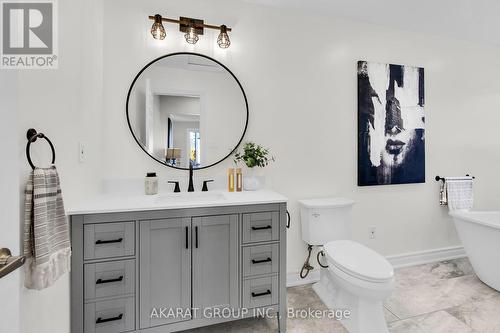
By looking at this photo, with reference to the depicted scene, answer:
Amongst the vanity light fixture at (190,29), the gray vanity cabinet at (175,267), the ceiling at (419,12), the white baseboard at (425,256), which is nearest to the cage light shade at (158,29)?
the vanity light fixture at (190,29)

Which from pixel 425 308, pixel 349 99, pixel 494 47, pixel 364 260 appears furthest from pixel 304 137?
pixel 494 47

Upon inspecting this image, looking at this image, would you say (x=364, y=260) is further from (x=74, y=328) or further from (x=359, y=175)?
(x=74, y=328)

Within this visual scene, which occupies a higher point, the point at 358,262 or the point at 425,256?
the point at 358,262

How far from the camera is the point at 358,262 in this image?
1.71 m

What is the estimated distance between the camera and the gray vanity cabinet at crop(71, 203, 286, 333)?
140cm

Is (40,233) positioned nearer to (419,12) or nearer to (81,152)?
(81,152)

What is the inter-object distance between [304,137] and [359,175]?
2.25 ft

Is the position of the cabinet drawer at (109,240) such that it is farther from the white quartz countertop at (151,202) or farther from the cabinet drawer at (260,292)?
the cabinet drawer at (260,292)

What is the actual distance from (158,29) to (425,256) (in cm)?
338

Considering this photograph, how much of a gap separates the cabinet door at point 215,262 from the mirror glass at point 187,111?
2.20 ft

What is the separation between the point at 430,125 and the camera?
9.07 feet

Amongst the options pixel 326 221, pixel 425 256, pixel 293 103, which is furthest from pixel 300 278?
pixel 293 103

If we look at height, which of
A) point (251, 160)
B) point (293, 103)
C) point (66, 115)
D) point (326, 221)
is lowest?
point (326, 221)

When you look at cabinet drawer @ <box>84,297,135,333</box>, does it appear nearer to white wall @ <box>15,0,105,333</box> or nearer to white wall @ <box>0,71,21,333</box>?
white wall @ <box>15,0,105,333</box>
